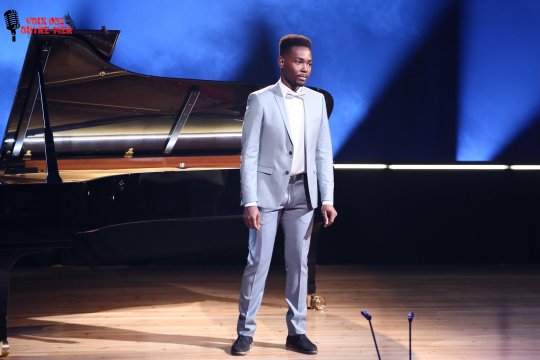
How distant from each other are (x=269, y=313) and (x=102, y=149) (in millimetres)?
1424

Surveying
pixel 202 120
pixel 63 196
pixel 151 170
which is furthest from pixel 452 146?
pixel 63 196

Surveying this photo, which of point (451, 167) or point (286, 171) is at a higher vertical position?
point (451, 167)

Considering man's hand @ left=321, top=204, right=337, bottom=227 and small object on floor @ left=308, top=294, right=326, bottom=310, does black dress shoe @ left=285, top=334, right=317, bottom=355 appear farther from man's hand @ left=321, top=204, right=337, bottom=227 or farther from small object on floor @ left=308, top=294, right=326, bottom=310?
small object on floor @ left=308, top=294, right=326, bottom=310

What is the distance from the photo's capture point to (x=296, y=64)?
3.20 metres

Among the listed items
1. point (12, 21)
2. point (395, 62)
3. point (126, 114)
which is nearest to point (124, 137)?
point (126, 114)

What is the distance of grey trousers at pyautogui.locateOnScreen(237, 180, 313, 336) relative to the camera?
3.34m

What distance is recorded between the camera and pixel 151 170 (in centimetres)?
435

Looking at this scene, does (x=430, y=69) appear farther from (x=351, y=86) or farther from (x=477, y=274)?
(x=477, y=274)

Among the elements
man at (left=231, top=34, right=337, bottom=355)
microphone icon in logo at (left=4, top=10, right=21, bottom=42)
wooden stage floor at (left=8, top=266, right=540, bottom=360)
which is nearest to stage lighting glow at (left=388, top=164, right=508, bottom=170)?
wooden stage floor at (left=8, top=266, right=540, bottom=360)

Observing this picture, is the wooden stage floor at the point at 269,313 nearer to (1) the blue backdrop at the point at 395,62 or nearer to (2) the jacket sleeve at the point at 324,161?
(2) the jacket sleeve at the point at 324,161

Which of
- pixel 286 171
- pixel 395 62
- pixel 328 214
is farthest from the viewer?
pixel 395 62

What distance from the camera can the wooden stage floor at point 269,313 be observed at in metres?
3.63

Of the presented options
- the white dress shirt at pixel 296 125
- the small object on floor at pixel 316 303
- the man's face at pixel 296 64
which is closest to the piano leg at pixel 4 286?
the white dress shirt at pixel 296 125

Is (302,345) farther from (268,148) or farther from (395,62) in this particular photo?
(395,62)
